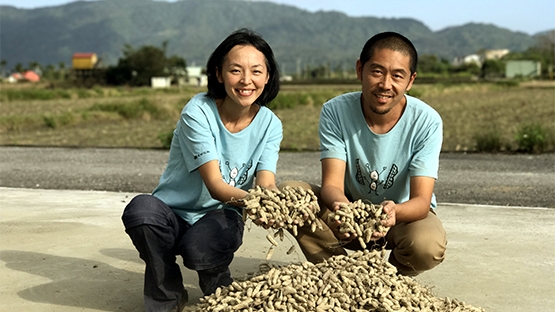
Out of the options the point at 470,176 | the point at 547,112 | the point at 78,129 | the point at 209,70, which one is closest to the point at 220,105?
the point at 209,70

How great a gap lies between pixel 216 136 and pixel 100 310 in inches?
47.3

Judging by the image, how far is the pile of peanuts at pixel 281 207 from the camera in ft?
10.5

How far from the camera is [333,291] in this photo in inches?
125

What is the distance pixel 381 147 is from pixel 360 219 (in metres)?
0.57

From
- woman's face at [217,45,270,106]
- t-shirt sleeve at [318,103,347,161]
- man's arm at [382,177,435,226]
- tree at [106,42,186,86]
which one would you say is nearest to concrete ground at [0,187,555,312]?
man's arm at [382,177,435,226]

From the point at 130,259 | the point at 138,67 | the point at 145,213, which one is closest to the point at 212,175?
the point at 145,213

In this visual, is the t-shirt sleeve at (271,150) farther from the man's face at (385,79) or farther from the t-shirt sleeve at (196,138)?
the man's face at (385,79)

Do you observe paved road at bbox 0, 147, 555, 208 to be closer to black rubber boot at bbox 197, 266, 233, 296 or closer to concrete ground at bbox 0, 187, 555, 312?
concrete ground at bbox 0, 187, 555, 312

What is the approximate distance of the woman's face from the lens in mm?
3613

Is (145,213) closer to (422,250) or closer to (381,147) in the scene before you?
(381,147)

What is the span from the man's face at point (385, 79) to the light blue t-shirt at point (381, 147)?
0.55ft

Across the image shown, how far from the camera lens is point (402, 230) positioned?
Answer: 12.1 ft

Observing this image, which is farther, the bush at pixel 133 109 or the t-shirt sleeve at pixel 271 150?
the bush at pixel 133 109

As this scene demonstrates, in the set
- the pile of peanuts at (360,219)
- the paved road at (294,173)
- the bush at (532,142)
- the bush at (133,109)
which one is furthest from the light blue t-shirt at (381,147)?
the bush at (133,109)
